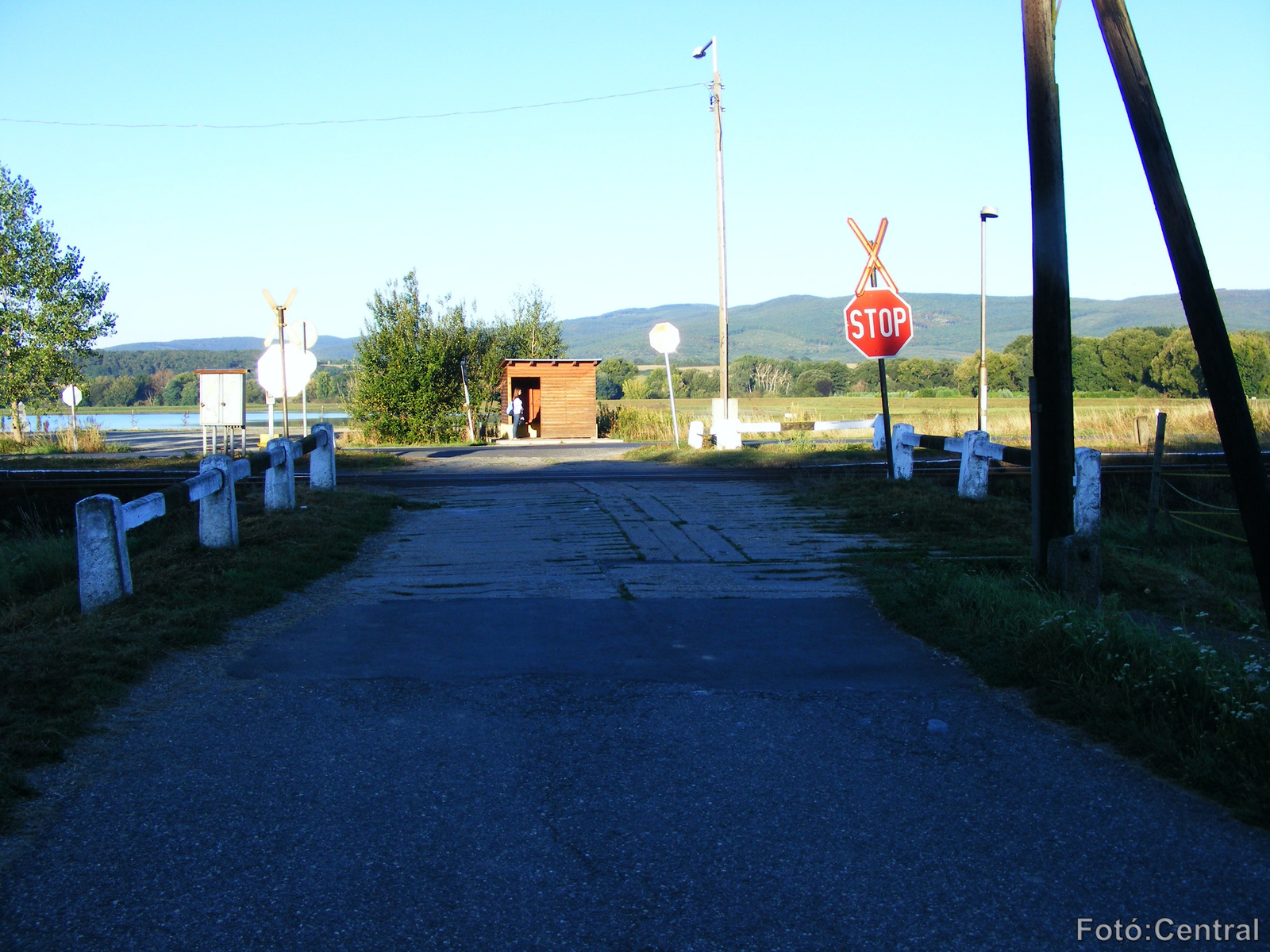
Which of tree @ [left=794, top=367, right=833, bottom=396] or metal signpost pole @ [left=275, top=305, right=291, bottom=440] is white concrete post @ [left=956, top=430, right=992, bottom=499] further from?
tree @ [left=794, top=367, right=833, bottom=396]

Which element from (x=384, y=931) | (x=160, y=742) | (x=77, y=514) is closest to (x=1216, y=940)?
(x=384, y=931)

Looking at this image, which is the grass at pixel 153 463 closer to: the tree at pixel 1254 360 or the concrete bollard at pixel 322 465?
the concrete bollard at pixel 322 465

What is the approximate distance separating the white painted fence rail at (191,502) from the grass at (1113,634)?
16.1ft

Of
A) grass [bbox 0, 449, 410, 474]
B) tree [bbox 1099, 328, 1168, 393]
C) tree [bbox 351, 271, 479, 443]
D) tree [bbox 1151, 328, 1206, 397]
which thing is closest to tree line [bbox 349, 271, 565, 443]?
tree [bbox 351, 271, 479, 443]

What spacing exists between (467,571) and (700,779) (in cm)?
469

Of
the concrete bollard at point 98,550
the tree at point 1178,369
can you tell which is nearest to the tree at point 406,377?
the concrete bollard at point 98,550

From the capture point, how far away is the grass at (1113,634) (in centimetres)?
401

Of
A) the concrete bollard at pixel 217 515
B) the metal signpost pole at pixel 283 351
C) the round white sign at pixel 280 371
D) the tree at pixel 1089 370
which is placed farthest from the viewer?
the tree at pixel 1089 370

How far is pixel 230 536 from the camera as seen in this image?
330 inches

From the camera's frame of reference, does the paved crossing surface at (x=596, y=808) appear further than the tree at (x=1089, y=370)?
No

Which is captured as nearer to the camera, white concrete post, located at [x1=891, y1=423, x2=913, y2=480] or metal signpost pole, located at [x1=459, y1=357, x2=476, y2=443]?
white concrete post, located at [x1=891, y1=423, x2=913, y2=480]

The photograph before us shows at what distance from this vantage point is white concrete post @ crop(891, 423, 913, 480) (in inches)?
525

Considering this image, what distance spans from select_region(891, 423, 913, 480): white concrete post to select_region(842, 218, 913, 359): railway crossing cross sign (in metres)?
1.48

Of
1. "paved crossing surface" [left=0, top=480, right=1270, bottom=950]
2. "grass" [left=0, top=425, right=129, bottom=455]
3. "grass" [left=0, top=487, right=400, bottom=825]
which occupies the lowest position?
"paved crossing surface" [left=0, top=480, right=1270, bottom=950]
